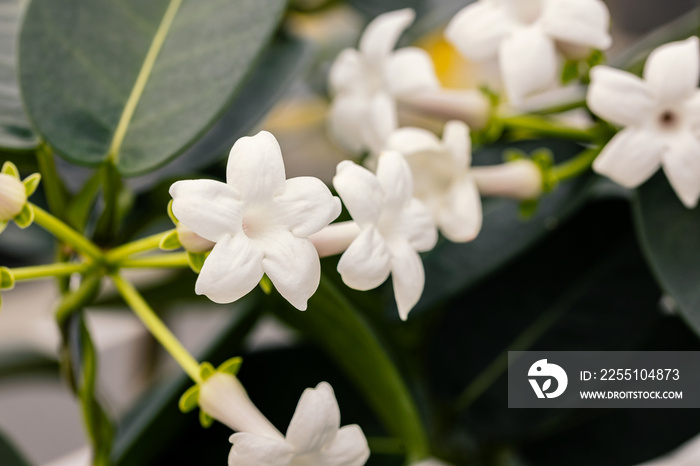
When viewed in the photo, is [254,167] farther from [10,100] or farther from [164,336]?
[10,100]

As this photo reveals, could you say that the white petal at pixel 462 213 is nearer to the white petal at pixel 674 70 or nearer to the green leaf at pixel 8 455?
the white petal at pixel 674 70

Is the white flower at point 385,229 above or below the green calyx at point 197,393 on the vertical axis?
above

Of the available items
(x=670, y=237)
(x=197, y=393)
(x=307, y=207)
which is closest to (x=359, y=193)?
(x=307, y=207)

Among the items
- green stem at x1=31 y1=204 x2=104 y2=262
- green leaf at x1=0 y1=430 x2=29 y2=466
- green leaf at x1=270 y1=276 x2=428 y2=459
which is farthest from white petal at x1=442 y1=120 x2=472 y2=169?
green leaf at x1=0 y1=430 x2=29 y2=466

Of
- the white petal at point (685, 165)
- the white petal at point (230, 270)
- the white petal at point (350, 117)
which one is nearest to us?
the white petal at point (230, 270)

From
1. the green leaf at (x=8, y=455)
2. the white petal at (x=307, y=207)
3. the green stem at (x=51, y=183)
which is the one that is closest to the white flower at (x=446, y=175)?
the white petal at (x=307, y=207)

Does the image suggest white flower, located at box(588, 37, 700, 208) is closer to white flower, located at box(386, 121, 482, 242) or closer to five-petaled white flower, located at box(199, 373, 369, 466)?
white flower, located at box(386, 121, 482, 242)

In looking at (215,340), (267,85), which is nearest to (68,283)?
(215,340)
